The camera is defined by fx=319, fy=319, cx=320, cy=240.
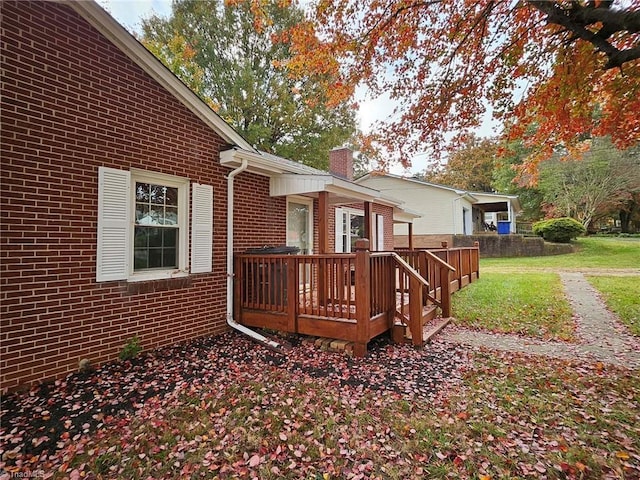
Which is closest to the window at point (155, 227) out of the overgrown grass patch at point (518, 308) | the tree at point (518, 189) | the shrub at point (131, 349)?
the shrub at point (131, 349)

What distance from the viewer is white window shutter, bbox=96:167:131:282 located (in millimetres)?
4402

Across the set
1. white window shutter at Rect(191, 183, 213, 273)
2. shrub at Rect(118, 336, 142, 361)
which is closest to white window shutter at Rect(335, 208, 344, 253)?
white window shutter at Rect(191, 183, 213, 273)

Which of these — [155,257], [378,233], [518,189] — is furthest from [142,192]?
[518,189]

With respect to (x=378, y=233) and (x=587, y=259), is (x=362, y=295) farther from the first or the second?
(x=587, y=259)

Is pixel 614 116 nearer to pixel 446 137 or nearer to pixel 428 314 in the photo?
pixel 446 137

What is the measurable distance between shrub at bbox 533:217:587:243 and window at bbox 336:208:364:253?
1602 cm

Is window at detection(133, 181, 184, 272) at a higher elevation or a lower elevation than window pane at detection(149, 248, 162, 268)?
higher

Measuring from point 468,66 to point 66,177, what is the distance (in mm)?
8175

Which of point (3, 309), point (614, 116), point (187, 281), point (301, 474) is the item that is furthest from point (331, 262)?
point (614, 116)

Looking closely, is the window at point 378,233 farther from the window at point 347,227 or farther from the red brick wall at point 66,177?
the red brick wall at point 66,177

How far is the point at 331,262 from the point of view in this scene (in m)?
5.27

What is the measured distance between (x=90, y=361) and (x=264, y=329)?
2.62m

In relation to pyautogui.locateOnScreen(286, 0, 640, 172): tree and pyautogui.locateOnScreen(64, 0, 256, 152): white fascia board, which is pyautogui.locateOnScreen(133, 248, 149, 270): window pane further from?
pyautogui.locateOnScreen(286, 0, 640, 172): tree

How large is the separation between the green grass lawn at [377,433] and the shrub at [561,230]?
2011 centimetres
